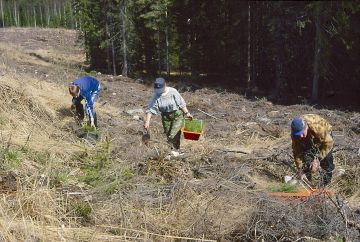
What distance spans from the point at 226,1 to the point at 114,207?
1473cm

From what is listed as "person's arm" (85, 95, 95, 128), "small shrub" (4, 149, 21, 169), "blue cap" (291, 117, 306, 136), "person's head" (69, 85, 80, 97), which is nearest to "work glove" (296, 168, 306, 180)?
"blue cap" (291, 117, 306, 136)

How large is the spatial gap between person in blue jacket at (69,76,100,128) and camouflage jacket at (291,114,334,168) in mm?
3467

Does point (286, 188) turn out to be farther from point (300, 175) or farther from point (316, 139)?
point (316, 139)

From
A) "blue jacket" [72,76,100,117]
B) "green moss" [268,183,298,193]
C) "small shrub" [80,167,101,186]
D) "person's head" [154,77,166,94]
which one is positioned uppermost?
"person's head" [154,77,166,94]

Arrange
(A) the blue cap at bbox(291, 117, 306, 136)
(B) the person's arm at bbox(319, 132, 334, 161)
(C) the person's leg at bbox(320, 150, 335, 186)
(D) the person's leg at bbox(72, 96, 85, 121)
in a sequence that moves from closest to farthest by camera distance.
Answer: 1. (A) the blue cap at bbox(291, 117, 306, 136)
2. (B) the person's arm at bbox(319, 132, 334, 161)
3. (C) the person's leg at bbox(320, 150, 335, 186)
4. (D) the person's leg at bbox(72, 96, 85, 121)

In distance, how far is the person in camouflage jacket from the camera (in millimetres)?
4762

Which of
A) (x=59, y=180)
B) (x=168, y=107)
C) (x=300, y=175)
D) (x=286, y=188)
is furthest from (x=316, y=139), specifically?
(x=59, y=180)

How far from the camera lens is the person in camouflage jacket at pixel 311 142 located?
4.76m

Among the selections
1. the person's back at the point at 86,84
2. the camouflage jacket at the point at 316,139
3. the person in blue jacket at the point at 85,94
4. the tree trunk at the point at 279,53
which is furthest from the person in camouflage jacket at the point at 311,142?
the tree trunk at the point at 279,53

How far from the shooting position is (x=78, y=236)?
404cm

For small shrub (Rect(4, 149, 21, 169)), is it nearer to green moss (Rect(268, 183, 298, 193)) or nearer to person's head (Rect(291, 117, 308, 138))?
green moss (Rect(268, 183, 298, 193))

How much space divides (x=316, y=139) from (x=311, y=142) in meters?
0.10

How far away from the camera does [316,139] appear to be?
495 centimetres

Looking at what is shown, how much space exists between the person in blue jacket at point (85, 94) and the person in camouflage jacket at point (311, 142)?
137 inches
